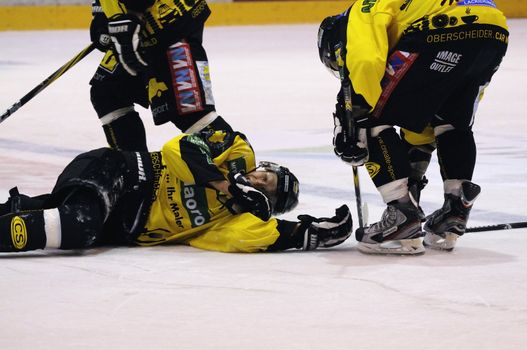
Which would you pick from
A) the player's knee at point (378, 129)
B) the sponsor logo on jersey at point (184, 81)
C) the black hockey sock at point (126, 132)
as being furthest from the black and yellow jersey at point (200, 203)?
the black hockey sock at point (126, 132)

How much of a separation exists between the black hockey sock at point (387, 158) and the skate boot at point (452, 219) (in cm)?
19

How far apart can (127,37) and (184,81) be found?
0.25 m

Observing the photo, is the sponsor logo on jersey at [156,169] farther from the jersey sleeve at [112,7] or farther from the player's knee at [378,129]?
the jersey sleeve at [112,7]

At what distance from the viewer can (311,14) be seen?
52.5ft

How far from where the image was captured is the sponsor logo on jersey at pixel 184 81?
4117 mm

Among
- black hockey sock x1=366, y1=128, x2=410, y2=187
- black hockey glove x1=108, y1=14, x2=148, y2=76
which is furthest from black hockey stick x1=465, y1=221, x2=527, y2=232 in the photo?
black hockey glove x1=108, y1=14, x2=148, y2=76

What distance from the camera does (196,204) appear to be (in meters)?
3.45

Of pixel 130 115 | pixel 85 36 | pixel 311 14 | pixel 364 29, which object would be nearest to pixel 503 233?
pixel 364 29

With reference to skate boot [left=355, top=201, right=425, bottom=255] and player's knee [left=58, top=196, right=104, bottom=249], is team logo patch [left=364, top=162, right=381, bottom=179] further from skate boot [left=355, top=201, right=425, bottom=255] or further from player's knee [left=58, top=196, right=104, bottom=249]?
player's knee [left=58, top=196, right=104, bottom=249]

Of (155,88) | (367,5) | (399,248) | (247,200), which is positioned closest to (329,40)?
(367,5)

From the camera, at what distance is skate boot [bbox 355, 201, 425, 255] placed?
3.36 m

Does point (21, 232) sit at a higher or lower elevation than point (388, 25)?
lower

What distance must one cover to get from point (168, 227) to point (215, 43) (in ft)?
29.0

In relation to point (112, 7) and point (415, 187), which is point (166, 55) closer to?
point (112, 7)
